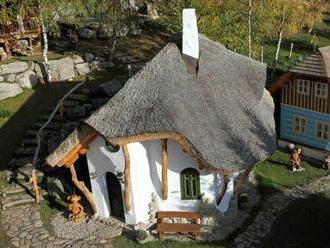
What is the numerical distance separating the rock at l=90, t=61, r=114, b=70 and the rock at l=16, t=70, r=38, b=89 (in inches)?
193

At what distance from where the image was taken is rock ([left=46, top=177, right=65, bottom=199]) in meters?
21.1

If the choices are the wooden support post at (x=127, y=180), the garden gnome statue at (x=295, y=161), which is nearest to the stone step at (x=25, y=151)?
the wooden support post at (x=127, y=180)

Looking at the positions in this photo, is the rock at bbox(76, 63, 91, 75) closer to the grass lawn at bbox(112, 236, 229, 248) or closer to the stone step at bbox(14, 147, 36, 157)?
the stone step at bbox(14, 147, 36, 157)

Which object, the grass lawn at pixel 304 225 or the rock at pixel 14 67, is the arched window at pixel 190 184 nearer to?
the grass lawn at pixel 304 225

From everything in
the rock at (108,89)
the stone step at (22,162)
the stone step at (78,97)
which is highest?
the rock at (108,89)

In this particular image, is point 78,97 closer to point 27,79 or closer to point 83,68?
point 27,79

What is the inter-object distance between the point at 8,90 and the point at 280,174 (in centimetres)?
1973

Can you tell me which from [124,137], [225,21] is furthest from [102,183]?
[225,21]

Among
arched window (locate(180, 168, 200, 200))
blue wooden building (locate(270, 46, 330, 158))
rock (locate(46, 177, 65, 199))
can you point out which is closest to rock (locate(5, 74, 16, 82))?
rock (locate(46, 177, 65, 199))

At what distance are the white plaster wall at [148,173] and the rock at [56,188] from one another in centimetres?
364

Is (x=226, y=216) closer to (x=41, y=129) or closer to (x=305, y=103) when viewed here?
(x=305, y=103)

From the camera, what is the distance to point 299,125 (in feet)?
82.4

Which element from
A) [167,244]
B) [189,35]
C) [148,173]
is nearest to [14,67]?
[189,35]

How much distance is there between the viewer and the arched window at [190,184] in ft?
57.0
